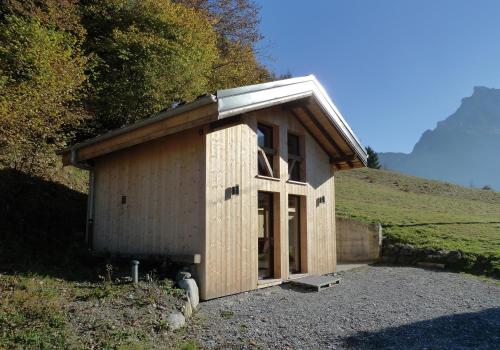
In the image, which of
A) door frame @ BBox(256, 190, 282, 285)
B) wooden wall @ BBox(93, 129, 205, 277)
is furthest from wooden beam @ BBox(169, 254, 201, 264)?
door frame @ BBox(256, 190, 282, 285)

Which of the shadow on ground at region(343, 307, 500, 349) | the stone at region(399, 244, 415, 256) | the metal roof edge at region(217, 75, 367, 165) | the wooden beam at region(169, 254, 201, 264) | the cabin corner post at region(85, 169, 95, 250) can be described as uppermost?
the metal roof edge at region(217, 75, 367, 165)

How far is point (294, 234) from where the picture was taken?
35.8 ft

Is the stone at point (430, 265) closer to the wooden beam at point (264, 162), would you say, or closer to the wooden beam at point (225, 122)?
the wooden beam at point (264, 162)

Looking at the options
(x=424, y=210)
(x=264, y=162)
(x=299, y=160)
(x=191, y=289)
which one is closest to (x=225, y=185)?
(x=264, y=162)

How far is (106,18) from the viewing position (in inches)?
649

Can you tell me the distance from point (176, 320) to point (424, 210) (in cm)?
2069

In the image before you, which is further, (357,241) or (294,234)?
(357,241)

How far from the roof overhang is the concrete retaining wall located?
3.29m

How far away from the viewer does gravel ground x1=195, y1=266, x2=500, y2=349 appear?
5.47 m

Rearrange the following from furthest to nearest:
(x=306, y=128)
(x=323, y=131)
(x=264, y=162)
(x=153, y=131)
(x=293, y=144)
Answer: (x=323, y=131) < (x=306, y=128) < (x=293, y=144) < (x=264, y=162) < (x=153, y=131)

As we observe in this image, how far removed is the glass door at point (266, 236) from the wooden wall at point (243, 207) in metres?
0.19

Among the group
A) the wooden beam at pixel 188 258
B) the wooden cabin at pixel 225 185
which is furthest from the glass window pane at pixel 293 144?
the wooden beam at pixel 188 258

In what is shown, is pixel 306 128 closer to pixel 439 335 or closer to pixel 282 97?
pixel 282 97

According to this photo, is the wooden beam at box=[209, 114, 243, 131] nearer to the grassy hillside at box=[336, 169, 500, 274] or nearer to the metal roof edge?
the metal roof edge
